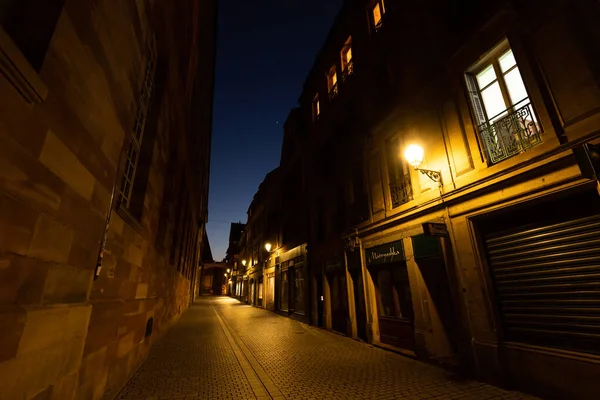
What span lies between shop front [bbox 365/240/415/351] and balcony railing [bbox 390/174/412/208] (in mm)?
1306

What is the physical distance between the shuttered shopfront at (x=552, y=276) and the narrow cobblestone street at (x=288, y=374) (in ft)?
4.32

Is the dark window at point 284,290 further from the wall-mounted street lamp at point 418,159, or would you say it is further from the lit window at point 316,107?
the wall-mounted street lamp at point 418,159

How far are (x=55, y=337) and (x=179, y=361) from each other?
501 cm

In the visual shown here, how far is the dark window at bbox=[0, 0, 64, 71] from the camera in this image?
2012 mm

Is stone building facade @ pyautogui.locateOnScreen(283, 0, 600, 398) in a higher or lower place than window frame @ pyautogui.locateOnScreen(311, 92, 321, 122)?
lower

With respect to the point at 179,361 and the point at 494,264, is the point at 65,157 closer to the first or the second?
the point at 179,361

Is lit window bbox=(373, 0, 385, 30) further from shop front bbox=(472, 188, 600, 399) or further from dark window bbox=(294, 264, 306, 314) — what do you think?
dark window bbox=(294, 264, 306, 314)

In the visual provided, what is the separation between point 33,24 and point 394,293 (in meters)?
9.32

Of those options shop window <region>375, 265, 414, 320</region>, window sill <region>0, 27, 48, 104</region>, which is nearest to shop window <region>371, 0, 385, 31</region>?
shop window <region>375, 265, 414, 320</region>

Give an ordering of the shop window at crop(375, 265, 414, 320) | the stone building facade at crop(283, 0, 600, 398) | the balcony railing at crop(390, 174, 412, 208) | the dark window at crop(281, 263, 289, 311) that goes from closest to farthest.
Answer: the stone building facade at crop(283, 0, 600, 398) < the shop window at crop(375, 265, 414, 320) < the balcony railing at crop(390, 174, 412, 208) < the dark window at crop(281, 263, 289, 311)

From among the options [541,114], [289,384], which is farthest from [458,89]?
[289,384]

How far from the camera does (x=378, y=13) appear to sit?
35.6ft

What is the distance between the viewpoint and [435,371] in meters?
5.85

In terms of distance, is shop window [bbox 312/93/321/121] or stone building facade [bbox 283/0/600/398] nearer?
stone building facade [bbox 283/0/600/398]
